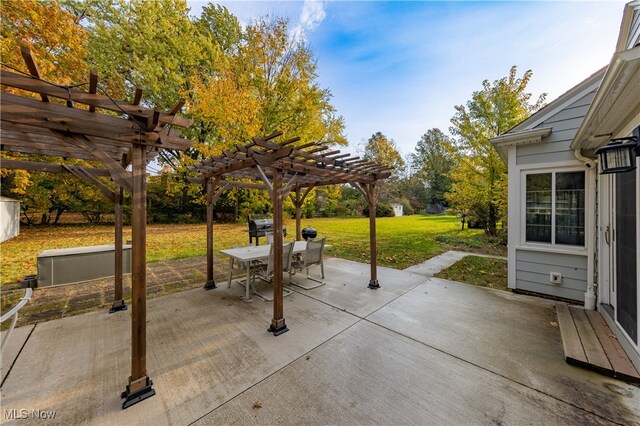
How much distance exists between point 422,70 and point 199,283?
29.2 feet

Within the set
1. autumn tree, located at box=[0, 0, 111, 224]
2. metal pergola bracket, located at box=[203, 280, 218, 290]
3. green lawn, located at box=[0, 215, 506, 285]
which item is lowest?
metal pergola bracket, located at box=[203, 280, 218, 290]

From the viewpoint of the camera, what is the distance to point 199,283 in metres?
5.31

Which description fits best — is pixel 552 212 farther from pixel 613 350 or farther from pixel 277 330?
pixel 277 330

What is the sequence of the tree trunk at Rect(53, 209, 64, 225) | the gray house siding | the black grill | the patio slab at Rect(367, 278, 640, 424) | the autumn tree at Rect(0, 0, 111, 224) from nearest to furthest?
1. the patio slab at Rect(367, 278, 640, 424)
2. the gray house siding
3. the autumn tree at Rect(0, 0, 111, 224)
4. the black grill
5. the tree trunk at Rect(53, 209, 64, 225)

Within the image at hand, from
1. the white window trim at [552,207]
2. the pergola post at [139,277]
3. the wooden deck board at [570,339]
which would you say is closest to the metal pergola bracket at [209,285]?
the pergola post at [139,277]

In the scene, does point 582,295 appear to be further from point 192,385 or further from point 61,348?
point 61,348

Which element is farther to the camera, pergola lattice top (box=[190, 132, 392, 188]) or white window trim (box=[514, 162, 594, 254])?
white window trim (box=[514, 162, 594, 254])

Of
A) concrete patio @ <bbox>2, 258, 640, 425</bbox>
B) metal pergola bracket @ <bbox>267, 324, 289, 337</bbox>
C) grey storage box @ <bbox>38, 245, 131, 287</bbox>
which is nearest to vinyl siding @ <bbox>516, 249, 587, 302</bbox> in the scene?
concrete patio @ <bbox>2, 258, 640, 425</bbox>

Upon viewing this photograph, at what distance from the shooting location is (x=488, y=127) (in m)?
9.55

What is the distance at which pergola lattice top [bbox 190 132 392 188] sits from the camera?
327cm

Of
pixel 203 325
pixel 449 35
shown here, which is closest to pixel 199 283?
pixel 203 325

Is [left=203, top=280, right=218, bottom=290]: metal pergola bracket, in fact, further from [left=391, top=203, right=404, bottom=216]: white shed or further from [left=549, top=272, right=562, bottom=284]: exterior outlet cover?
[left=391, top=203, right=404, bottom=216]: white shed

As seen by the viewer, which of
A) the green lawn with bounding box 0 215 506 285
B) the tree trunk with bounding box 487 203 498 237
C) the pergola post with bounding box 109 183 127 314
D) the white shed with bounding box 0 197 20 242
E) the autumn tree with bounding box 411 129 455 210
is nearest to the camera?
the pergola post with bounding box 109 183 127 314

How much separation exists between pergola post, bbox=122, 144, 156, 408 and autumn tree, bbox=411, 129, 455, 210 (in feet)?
117
